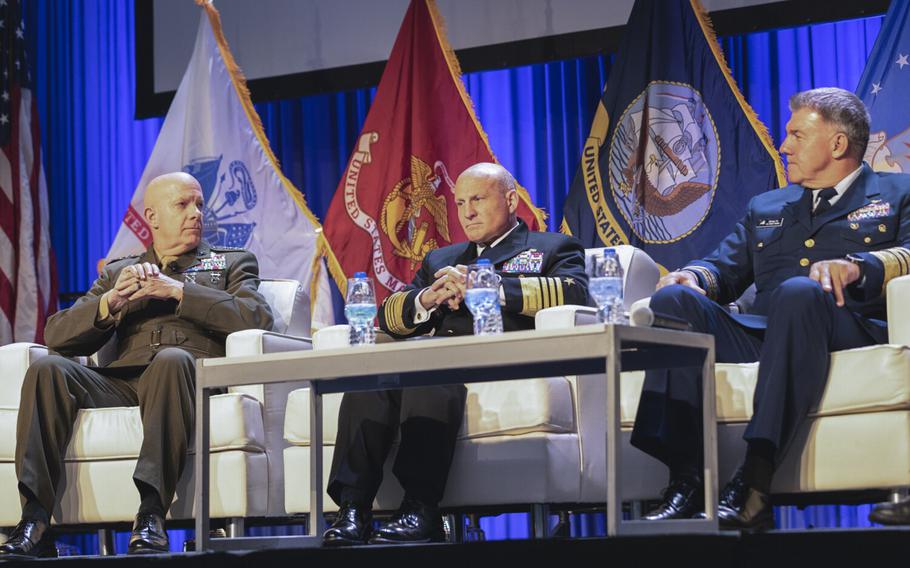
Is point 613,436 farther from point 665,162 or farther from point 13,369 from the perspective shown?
point 665,162

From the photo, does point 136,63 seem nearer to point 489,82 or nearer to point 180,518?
point 489,82

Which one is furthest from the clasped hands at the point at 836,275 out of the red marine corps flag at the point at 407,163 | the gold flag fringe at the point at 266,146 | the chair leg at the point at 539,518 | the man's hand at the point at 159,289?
the gold flag fringe at the point at 266,146

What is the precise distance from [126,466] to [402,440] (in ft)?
2.78

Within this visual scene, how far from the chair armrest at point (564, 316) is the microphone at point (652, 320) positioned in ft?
1.92

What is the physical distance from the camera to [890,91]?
13.7ft

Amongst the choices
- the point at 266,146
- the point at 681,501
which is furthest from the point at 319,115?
the point at 681,501

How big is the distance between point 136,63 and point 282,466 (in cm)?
302

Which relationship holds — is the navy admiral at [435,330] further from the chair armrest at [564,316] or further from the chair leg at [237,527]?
the chair leg at [237,527]

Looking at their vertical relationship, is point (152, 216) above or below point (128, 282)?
above

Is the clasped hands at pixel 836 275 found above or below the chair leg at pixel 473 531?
above

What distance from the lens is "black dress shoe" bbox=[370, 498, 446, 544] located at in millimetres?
2898

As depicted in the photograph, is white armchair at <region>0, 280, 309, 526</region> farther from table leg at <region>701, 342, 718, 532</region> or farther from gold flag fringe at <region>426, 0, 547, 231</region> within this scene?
gold flag fringe at <region>426, 0, 547, 231</region>

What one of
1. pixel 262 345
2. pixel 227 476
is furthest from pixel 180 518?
pixel 262 345

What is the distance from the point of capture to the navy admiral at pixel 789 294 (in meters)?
2.67
